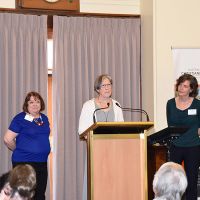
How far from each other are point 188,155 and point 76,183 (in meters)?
1.99

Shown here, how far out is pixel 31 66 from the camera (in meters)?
6.61

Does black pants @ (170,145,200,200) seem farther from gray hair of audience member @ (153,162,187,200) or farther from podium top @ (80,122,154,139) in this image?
gray hair of audience member @ (153,162,187,200)

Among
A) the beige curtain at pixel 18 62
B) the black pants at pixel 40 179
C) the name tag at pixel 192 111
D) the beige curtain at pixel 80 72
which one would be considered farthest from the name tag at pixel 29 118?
the name tag at pixel 192 111

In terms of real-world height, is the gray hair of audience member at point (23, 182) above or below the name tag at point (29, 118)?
below

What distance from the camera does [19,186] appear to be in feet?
7.71

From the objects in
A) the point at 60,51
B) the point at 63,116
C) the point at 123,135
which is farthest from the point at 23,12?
the point at 123,135

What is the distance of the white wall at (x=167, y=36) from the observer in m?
6.59

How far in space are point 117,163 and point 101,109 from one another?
74cm

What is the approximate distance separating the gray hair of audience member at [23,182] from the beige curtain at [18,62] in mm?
4049

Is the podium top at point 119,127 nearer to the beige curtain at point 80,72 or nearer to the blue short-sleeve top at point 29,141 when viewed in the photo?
the blue short-sleeve top at point 29,141

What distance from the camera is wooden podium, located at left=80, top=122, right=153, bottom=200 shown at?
4.48 metres

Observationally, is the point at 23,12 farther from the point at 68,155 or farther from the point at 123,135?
the point at 123,135

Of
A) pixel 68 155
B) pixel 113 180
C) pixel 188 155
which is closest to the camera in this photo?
pixel 113 180

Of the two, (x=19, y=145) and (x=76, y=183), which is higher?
A: (x=19, y=145)
